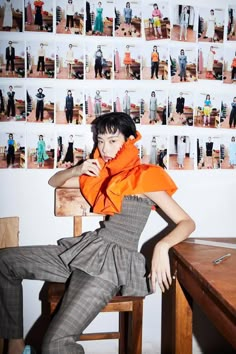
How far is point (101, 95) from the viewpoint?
161 cm

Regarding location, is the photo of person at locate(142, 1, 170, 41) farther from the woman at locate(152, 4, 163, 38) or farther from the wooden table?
the wooden table

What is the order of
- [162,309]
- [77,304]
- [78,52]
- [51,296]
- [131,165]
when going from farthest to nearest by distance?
[162,309] → [78,52] → [131,165] → [51,296] → [77,304]

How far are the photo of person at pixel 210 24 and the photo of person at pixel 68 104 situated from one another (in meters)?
0.62

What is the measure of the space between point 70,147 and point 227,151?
0.73 meters

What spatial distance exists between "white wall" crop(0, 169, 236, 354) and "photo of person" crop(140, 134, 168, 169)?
0.34 feet

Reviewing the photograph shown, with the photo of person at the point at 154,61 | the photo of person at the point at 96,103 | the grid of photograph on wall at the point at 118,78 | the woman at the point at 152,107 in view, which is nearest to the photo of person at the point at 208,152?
the grid of photograph on wall at the point at 118,78

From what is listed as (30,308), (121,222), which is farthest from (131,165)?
(30,308)

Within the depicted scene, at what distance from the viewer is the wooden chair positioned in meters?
1.28

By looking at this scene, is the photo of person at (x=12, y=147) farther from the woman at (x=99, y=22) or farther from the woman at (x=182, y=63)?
the woman at (x=182, y=63)

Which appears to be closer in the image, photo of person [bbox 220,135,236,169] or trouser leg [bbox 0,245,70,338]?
trouser leg [bbox 0,245,70,338]

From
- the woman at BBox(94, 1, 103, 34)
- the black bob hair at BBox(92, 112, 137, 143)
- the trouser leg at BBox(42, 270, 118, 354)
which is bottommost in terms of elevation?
the trouser leg at BBox(42, 270, 118, 354)

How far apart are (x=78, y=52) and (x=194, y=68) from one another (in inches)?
20.9

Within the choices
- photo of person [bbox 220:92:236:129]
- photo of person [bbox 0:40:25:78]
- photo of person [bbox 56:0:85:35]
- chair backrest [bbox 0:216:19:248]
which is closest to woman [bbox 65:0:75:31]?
photo of person [bbox 56:0:85:35]

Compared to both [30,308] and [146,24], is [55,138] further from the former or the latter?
[30,308]
